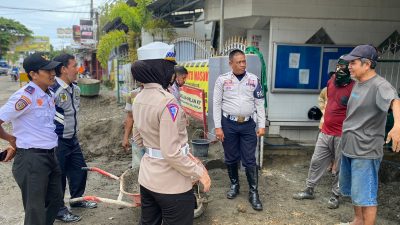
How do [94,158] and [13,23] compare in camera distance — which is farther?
[13,23]

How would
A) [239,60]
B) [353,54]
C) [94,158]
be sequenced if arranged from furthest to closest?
[94,158] < [239,60] < [353,54]

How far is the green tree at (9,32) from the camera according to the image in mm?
57547

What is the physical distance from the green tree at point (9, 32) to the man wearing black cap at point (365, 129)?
2516 inches

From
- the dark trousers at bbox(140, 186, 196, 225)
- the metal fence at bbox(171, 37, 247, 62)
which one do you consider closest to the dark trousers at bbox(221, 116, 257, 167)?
the dark trousers at bbox(140, 186, 196, 225)

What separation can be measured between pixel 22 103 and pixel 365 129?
3.26 meters

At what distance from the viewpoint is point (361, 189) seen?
3439mm

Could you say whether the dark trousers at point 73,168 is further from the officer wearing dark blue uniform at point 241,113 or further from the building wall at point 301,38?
the building wall at point 301,38

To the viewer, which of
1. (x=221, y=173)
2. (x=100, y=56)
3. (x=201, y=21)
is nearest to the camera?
(x=221, y=173)

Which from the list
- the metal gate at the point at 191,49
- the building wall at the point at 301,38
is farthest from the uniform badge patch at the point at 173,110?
the metal gate at the point at 191,49

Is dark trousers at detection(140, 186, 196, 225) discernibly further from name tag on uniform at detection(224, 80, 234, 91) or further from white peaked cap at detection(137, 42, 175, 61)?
name tag on uniform at detection(224, 80, 234, 91)

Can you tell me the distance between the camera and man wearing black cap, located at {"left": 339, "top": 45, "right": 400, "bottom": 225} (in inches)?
129

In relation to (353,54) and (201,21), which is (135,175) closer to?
(353,54)

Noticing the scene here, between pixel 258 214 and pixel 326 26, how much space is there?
4.38 m

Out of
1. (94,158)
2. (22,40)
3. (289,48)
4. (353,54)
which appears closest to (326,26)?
(289,48)
